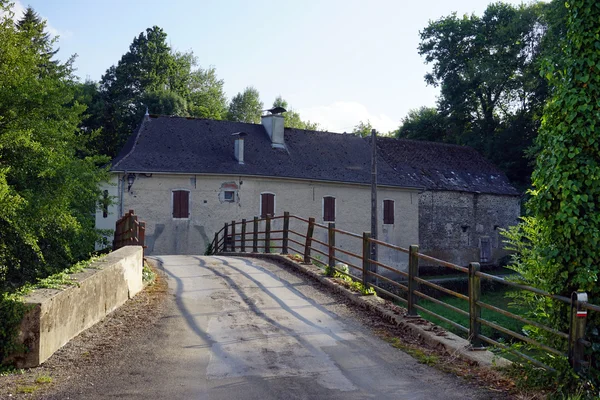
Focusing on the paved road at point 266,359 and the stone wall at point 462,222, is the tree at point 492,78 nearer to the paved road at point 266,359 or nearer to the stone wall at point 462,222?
the stone wall at point 462,222

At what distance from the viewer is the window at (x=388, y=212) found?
1323 inches

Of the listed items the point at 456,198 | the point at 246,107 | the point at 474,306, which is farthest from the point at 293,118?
the point at 474,306

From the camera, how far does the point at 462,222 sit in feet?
120

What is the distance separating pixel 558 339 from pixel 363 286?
467 centimetres

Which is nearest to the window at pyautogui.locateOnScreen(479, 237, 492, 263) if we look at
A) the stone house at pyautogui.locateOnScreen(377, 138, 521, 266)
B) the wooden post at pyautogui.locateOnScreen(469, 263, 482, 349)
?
the stone house at pyautogui.locateOnScreen(377, 138, 521, 266)

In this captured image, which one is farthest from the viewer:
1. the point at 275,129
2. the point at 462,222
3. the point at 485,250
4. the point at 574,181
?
the point at 485,250

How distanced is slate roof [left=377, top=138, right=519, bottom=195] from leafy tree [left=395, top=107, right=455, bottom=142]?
593 centimetres

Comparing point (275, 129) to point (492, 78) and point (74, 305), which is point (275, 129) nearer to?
point (492, 78)

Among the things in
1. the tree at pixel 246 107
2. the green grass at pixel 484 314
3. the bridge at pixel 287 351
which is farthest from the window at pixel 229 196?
the tree at pixel 246 107

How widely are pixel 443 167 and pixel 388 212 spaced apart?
6.11 metres

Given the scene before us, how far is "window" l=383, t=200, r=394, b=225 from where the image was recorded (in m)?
33.6

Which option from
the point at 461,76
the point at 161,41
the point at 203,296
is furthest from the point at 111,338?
the point at 161,41

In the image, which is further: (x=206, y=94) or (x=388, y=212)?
(x=206, y=94)

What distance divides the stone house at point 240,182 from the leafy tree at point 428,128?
40.9ft
